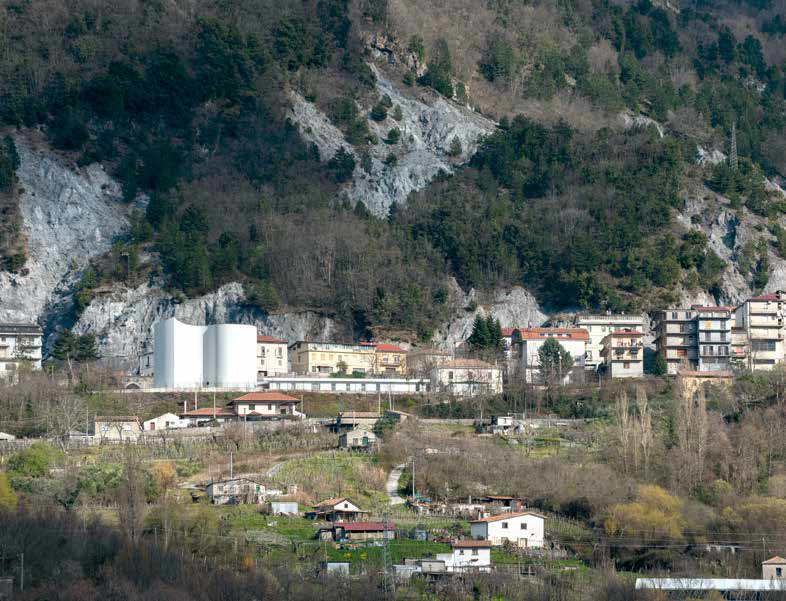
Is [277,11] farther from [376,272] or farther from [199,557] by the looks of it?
[199,557]

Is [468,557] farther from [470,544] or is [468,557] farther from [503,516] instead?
[503,516]

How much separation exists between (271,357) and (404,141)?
27543mm

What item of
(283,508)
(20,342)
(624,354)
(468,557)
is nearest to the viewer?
(468,557)

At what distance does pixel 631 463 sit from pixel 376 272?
27.1 metres

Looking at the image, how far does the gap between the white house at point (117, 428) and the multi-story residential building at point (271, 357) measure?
1211cm

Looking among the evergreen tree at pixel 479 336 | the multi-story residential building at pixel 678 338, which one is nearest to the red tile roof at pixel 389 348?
the evergreen tree at pixel 479 336

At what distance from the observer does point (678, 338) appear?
3169 inches

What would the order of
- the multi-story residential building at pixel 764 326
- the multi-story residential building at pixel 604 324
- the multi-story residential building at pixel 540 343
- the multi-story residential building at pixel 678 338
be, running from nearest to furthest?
the multi-story residential building at pixel 540 343
the multi-story residential building at pixel 678 338
the multi-story residential building at pixel 764 326
the multi-story residential building at pixel 604 324

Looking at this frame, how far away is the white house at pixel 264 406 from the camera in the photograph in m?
69.5

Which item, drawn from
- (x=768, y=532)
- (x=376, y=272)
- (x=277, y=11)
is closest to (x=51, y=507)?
(x=768, y=532)

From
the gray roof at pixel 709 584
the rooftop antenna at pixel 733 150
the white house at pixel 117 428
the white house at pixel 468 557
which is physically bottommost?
the gray roof at pixel 709 584

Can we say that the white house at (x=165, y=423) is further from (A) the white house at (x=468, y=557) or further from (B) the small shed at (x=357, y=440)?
(A) the white house at (x=468, y=557)

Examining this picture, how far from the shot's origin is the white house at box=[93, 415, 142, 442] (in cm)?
6500

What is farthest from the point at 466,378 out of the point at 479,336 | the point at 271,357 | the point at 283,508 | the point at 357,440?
the point at 283,508
